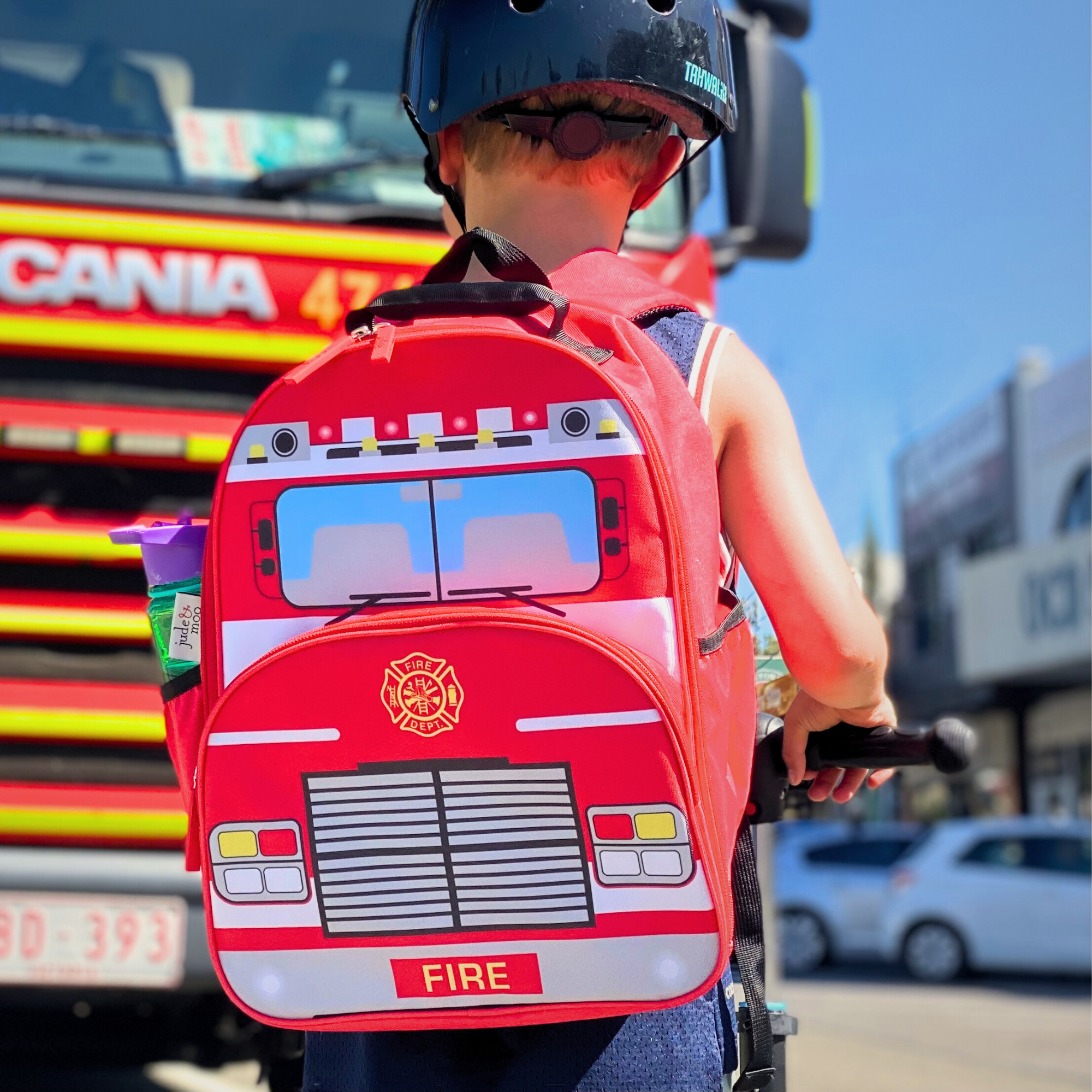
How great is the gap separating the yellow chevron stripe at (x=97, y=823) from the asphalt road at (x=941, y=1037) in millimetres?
4005

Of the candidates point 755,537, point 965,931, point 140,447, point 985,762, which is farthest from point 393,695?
point 985,762

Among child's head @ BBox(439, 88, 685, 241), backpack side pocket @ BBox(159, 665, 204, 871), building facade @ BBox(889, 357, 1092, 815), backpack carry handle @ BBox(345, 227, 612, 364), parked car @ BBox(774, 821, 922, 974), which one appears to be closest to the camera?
backpack carry handle @ BBox(345, 227, 612, 364)

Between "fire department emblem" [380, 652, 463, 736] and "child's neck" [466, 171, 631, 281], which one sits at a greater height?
"child's neck" [466, 171, 631, 281]

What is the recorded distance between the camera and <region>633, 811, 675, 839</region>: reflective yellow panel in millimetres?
1640

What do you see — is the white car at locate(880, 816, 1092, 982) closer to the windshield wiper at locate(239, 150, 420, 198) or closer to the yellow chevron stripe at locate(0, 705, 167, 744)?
the windshield wiper at locate(239, 150, 420, 198)

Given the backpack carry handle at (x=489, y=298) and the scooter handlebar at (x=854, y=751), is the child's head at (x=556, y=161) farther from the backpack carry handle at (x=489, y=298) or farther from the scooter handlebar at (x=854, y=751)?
the scooter handlebar at (x=854, y=751)

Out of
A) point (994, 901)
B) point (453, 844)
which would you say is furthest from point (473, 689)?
point (994, 901)

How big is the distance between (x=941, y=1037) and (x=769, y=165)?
7093 mm

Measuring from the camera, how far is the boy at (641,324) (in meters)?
1.76

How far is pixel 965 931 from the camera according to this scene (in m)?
15.5

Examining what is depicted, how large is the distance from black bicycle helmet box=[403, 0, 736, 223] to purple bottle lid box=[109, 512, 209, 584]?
1.94 feet

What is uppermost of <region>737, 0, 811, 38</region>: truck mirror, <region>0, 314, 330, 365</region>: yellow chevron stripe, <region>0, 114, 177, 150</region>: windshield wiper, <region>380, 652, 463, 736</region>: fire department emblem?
<region>737, 0, 811, 38</region>: truck mirror

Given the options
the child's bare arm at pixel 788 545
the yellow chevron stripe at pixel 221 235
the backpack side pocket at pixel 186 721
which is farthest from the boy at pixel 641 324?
the yellow chevron stripe at pixel 221 235

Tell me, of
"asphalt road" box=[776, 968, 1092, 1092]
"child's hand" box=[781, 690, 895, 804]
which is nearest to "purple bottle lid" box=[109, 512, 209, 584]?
"child's hand" box=[781, 690, 895, 804]
